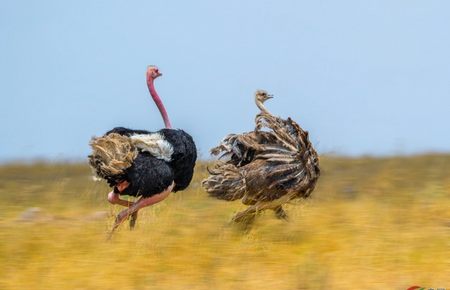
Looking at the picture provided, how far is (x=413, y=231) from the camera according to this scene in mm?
9844

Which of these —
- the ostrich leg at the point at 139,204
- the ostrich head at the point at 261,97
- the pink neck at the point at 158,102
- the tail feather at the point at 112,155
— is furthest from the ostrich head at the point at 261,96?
the tail feather at the point at 112,155

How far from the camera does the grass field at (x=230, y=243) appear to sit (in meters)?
8.33

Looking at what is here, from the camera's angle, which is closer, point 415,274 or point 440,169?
point 415,274

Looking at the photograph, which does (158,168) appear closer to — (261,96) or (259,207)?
(259,207)

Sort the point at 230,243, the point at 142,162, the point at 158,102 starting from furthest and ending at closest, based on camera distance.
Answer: the point at 158,102 < the point at 230,243 < the point at 142,162

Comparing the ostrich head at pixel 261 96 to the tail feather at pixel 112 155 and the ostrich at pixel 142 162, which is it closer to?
the ostrich at pixel 142 162

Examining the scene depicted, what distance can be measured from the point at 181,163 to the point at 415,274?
83.4 inches

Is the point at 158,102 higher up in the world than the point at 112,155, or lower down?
higher up

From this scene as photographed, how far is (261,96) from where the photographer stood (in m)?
9.70

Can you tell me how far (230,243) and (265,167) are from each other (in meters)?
0.74

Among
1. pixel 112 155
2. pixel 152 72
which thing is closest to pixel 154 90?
pixel 152 72

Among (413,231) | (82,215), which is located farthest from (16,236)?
(413,231)

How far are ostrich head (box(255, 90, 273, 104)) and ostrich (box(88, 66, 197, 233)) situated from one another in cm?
107

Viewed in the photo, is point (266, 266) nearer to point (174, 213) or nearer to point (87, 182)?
point (174, 213)
